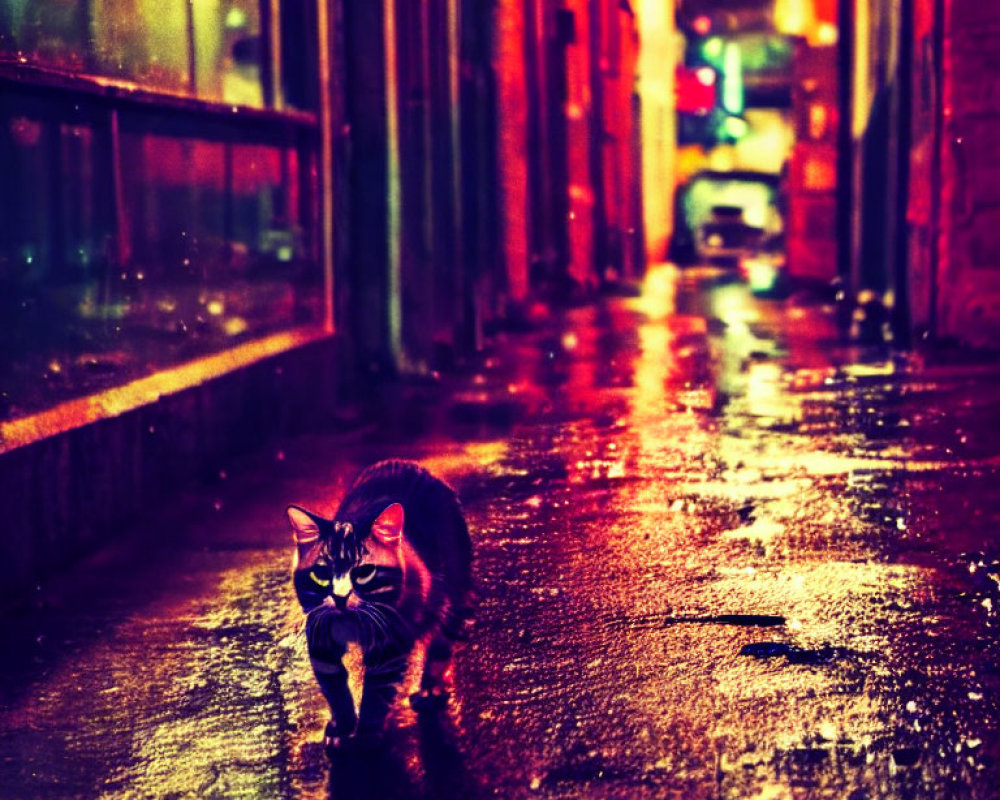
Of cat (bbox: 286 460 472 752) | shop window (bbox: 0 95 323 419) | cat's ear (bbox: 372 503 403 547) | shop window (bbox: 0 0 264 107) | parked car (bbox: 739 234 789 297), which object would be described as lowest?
parked car (bbox: 739 234 789 297)

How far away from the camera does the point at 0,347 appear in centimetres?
636

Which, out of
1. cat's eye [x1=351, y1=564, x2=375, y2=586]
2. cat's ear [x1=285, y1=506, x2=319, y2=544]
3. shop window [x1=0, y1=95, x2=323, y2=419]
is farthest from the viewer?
shop window [x1=0, y1=95, x2=323, y2=419]

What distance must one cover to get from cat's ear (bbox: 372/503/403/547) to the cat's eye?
0.33 ft

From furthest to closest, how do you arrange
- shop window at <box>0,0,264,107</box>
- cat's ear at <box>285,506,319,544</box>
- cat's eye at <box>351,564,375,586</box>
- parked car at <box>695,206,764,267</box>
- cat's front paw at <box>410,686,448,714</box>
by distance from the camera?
1. parked car at <box>695,206,764,267</box>
2. shop window at <box>0,0,264,107</box>
3. cat's front paw at <box>410,686,448,714</box>
4. cat's ear at <box>285,506,319,544</box>
5. cat's eye at <box>351,564,375,586</box>

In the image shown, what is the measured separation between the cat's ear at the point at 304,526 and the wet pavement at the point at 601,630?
652mm

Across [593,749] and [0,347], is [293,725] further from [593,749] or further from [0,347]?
[0,347]

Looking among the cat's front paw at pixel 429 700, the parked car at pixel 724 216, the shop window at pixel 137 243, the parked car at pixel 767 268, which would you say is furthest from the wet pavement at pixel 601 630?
the parked car at pixel 724 216

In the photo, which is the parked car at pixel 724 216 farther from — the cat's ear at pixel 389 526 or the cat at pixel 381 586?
the cat's ear at pixel 389 526

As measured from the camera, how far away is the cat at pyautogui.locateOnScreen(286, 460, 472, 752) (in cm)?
389

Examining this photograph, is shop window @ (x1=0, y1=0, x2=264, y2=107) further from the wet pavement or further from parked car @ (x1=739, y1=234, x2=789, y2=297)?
parked car @ (x1=739, y1=234, x2=789, y2=297)

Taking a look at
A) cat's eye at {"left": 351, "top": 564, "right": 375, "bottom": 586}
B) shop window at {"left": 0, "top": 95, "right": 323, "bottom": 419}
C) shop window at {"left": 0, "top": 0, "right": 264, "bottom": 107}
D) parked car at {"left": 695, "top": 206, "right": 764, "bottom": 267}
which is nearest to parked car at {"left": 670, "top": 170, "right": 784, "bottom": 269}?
parked car at {"left": 695, "top": 206, "right": 764, "bottom": 267}

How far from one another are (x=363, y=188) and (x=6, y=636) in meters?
7.17

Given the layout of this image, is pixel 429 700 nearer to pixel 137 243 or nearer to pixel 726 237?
pixel 137 243

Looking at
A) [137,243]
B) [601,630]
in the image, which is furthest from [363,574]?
[137,243]
